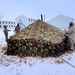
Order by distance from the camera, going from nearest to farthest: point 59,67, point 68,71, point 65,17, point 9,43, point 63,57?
point 68,71, point 59,67, point 63,57, point 9,43, point 65,17

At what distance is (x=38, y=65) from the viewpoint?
4707 millimetres

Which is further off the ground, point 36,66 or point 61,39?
point 61,39

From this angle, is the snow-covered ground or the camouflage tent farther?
the camouflage tent

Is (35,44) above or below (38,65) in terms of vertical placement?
above

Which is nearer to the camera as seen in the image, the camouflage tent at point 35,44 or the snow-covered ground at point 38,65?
the snow-covered ground at point 38,65

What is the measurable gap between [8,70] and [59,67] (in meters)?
1.59

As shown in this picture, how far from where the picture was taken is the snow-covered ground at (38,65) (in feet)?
13.5

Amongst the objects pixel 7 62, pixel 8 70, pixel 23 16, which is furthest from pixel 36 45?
pixel 23 16

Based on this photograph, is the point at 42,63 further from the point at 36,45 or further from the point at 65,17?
the point at 65,17

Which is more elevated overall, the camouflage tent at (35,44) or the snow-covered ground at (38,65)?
the camouflage tent at (35,44)

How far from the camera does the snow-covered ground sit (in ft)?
13.5

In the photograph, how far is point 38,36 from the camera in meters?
5.78

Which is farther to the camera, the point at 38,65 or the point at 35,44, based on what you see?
the point at 35,44

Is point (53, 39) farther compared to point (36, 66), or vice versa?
point (53, 39)
